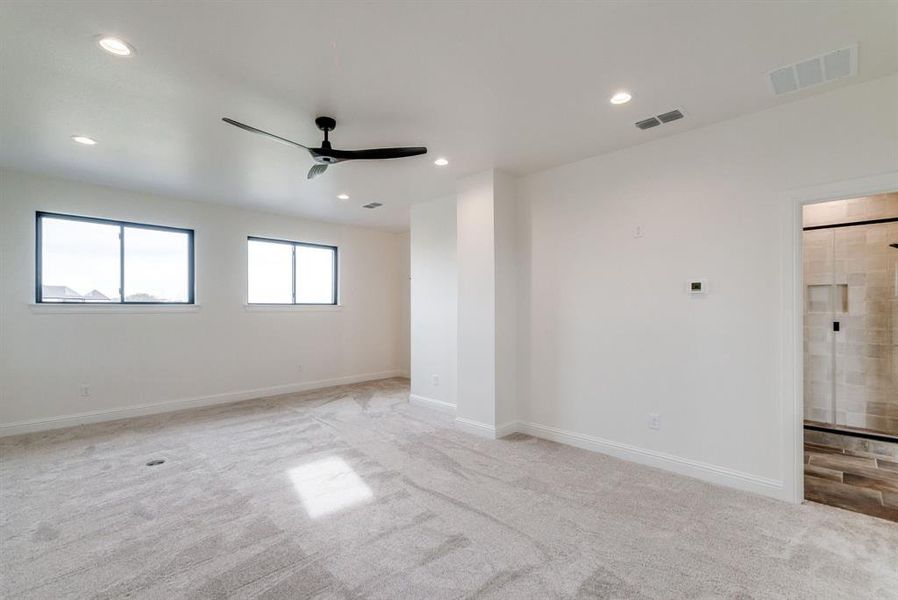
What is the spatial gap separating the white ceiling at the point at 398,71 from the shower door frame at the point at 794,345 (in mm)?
788

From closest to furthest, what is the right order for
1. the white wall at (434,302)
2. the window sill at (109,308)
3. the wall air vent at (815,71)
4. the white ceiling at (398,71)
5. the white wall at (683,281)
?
1. the white ceiling at (398,71)
2. the wall air vent at (815,71)
3. the white wall at (683,281)
4. the window sill at (109,308)
5. the white wall at (434,302)

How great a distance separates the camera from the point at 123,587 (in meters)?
1.91

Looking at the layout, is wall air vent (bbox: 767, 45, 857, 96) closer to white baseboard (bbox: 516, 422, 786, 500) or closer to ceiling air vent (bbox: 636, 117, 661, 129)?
ceiling air vent (bbox: 636, 117, 661, 129)

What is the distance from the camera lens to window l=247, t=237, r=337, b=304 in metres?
5.98

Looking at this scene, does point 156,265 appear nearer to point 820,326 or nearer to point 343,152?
point 343,152

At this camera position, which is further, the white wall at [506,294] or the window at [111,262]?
the window at [111,262]

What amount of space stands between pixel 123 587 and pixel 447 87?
3.30 m

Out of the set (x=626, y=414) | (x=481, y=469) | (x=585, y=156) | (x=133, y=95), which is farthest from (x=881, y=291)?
(x=133, y=95)

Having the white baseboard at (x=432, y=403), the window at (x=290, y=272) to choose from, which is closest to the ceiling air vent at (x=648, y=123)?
the white baseboard at (x=432, y=403)

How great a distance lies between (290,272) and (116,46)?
173 inches

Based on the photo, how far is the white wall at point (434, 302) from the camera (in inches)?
206

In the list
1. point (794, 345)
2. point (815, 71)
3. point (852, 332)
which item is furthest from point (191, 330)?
point (852, 332)

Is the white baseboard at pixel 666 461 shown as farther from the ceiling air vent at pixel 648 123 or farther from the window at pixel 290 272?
the window at pixel 290 272

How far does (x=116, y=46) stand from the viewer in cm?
213
